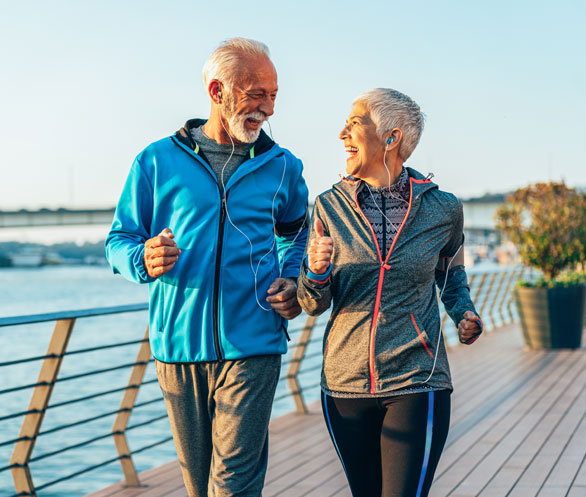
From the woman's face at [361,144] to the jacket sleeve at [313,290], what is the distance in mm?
234

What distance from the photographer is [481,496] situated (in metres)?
3.81

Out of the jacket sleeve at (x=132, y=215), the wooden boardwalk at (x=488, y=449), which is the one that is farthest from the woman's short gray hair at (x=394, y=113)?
the wooden boardwalk at (x=488, y=449)

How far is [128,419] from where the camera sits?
14.1ft

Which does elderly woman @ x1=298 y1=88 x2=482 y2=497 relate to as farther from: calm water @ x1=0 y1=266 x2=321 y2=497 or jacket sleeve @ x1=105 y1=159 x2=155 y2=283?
calm water @ x1=0 y1=266 x2=321 y2=497

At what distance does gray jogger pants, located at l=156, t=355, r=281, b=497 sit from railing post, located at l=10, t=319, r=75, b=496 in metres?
1.50

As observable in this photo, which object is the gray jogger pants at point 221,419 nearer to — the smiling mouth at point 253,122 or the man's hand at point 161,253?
the man's hand at point 161,253

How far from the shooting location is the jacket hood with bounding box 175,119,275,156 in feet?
7.63

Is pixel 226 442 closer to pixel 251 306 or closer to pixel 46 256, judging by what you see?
pixel 251 306

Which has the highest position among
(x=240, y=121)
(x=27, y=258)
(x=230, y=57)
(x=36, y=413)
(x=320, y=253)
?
(x=27, y=258)

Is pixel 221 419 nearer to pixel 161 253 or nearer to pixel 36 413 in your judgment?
pixel 161 253

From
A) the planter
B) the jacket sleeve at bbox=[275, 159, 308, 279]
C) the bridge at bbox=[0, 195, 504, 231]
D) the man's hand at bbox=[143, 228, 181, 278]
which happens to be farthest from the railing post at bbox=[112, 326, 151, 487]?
the bridge at bbox=[0, 195, 504, 231]

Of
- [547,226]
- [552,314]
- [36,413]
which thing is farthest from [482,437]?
[547,226]

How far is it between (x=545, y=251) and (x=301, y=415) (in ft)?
14.9

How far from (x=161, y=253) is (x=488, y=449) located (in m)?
3.24
